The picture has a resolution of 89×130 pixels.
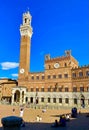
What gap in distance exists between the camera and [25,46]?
63.6 m

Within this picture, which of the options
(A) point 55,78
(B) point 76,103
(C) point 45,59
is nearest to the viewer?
(B) point 76,103

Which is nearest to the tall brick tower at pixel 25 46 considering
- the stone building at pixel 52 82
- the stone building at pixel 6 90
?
the stone building at pixel 52 82

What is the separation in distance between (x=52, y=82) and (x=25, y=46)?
15884 millimetres

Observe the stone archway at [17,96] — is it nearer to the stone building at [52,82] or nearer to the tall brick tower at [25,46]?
the stone building at [52,82]

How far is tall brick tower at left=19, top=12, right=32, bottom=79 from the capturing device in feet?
203

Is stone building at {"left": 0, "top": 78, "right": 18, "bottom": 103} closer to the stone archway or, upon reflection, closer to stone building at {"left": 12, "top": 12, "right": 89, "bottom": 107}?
the stone archway

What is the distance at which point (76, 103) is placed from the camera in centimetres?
5106

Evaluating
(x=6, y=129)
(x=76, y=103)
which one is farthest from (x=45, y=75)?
(x=6, y=129)

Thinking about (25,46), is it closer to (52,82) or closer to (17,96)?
(52,82)

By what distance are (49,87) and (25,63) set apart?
1172cm

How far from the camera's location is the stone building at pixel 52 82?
2010 inches

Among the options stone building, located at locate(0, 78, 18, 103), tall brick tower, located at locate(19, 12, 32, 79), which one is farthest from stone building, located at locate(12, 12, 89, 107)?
stone building, located at locate(0, 78, 18, 103)

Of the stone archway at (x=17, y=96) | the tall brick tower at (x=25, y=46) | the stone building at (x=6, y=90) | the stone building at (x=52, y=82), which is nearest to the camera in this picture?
the stone building at (x=52, y=82)

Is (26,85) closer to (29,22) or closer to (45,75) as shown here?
(45,75)
